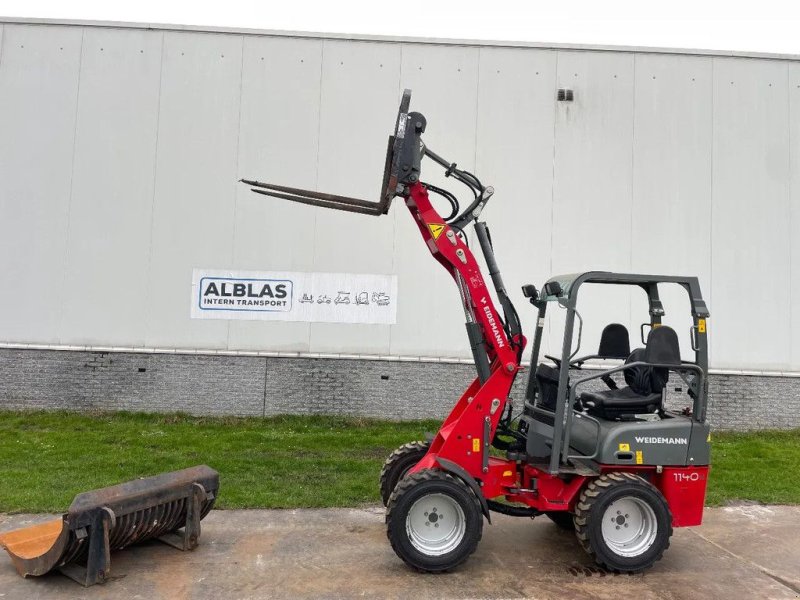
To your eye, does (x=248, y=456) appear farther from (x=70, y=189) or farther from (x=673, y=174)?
(x=673, y=174)

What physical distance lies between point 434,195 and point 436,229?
6084 millimetres

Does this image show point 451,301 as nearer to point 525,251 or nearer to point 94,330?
point 525,251

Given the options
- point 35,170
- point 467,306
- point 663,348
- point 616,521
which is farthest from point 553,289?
point 35,170

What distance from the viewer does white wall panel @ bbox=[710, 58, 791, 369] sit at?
459 inches

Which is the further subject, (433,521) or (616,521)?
(616,521)

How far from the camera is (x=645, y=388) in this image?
553 cm

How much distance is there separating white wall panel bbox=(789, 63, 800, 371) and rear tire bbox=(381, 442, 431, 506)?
9.18 meters

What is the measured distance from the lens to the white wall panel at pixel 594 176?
1163 centimetres

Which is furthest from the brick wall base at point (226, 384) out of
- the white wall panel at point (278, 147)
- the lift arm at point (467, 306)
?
the lift arm at point (467, 306)

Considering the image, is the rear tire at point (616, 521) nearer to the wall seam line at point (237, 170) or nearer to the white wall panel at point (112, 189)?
the wall seam line at point (237, 170)

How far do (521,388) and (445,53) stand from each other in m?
6.64

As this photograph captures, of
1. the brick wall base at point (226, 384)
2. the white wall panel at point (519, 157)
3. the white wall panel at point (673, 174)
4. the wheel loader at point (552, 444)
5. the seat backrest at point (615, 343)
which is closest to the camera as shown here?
the wheel loader at point (552, 444)

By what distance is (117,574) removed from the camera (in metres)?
4.91

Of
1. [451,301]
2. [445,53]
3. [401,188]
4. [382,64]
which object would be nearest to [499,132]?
[445,53]
